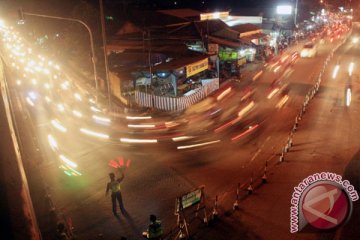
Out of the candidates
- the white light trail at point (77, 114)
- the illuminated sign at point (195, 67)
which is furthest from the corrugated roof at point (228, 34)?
the white light trail at point (77, 114)

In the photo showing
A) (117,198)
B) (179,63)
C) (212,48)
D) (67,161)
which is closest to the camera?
(117,198)

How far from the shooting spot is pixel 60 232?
916 cm

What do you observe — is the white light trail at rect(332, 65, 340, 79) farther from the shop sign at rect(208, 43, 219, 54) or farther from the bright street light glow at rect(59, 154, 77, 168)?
the bright street light glow at rect(59, 154, 77, 168)

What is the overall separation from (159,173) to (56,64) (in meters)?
23.7

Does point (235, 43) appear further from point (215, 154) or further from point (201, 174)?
point (201, 174)

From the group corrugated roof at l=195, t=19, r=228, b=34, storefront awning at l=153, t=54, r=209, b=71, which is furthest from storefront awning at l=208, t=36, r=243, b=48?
storefront awning at l=153, t=54, r=209, b=71

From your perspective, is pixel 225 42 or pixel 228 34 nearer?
pixel 225 42

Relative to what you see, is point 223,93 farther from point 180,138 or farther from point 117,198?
point 117,198

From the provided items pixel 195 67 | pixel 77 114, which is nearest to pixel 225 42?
pixel 195 67

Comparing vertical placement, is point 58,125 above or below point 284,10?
below

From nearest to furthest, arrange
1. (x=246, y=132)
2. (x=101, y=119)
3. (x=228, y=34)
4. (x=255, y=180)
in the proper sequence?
1. (x=255, y=180)
2. (x=246, y=132)
3. (x=101, y=119)
4. (x=228, y=34)

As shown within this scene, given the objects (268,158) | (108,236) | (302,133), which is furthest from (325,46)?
(108,236)

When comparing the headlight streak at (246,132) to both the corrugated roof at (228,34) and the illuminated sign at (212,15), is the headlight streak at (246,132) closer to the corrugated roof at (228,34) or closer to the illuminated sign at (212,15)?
the corrugated roof at (228,34)

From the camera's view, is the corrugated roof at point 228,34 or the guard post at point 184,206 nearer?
the guard post at point 184,206
